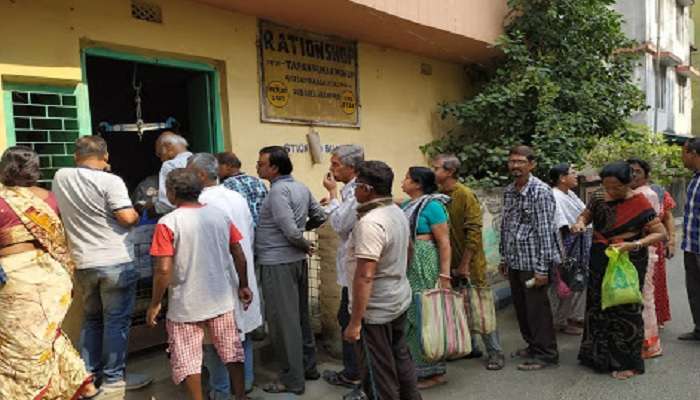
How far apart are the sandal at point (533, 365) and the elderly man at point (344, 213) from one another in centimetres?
134

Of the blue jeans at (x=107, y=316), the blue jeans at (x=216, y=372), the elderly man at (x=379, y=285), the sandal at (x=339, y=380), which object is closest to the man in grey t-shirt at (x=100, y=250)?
the blue jeans at (x=107, y=316)

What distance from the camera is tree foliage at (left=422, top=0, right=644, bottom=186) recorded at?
8109 mm

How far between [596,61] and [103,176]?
306 inches

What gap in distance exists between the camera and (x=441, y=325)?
3770mm

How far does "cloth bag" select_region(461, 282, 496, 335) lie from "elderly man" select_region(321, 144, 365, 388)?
3.41 feet

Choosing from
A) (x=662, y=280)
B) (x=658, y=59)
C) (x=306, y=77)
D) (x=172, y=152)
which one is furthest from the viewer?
(x=658, y=59)

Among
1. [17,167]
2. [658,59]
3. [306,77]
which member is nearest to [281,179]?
[17,167]

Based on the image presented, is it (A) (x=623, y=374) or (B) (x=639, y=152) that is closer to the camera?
(A) (x=623, y=374)

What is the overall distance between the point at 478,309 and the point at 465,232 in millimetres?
626

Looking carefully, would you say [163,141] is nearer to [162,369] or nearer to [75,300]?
[75,300]

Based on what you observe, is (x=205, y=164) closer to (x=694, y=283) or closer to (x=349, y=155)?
(x=349, y=155)

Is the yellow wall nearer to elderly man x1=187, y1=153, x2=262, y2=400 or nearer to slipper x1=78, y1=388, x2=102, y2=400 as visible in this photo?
elderly man x1=187, y1=153, x2=262, y2=400

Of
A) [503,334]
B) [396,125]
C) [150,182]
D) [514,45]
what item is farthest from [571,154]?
[150,182]

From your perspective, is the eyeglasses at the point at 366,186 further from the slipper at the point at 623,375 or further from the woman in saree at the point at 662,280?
the woman in saree at the point at 662,280
